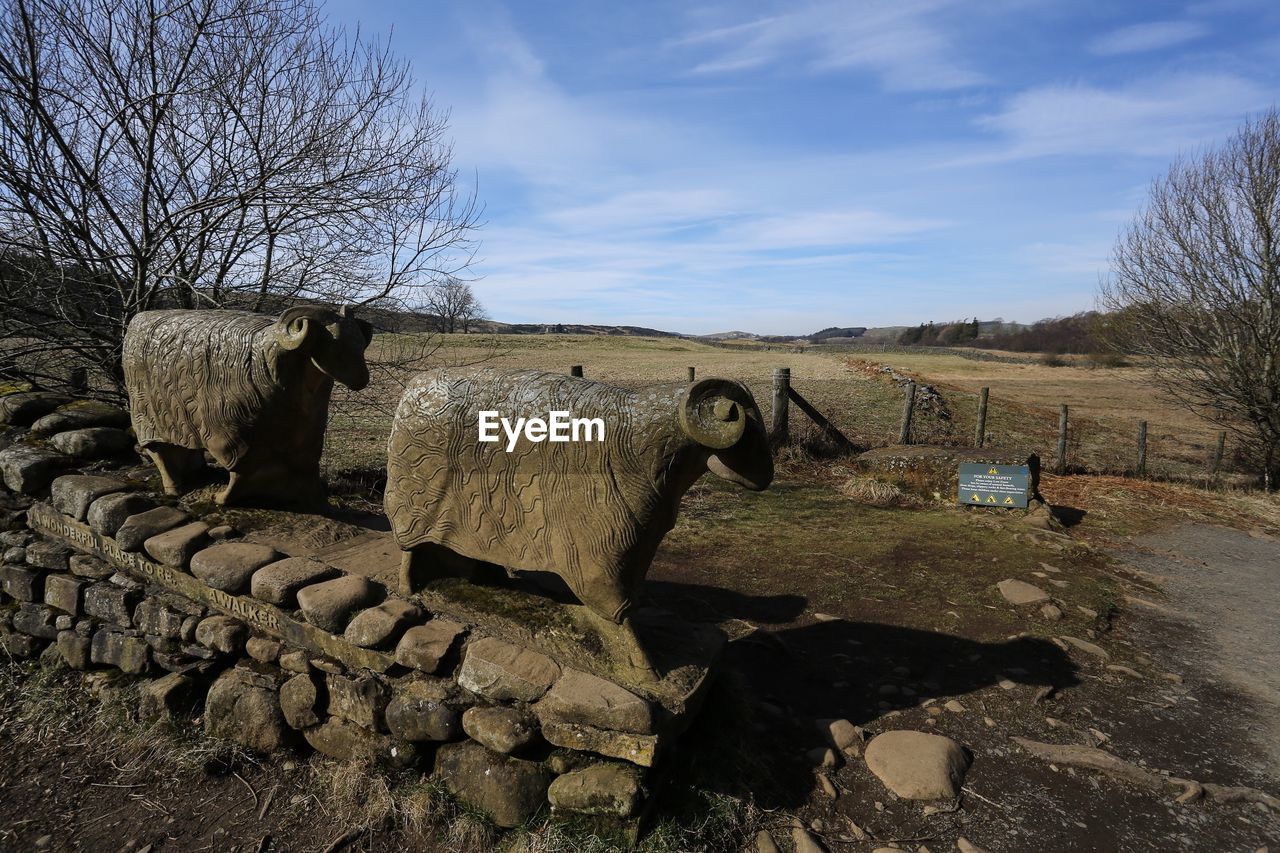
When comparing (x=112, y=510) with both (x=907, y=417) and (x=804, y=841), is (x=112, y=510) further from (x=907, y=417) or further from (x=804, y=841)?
(x=907, y=417)

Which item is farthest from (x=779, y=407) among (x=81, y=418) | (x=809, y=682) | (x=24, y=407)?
(x=24, y=407)

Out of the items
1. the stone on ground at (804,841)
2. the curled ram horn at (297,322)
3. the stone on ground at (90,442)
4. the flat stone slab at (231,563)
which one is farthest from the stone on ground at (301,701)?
the stone on ground at (90,442)

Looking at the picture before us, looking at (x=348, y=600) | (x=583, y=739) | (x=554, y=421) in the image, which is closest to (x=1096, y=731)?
(x=583, y=739)

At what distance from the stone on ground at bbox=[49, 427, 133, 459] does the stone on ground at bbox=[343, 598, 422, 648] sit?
3.58 metres

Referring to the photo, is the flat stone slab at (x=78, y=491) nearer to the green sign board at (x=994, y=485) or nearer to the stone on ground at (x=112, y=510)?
the stone on ground at (x=112, y=510)

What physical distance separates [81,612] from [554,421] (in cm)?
390

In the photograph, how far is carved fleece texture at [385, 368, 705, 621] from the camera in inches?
110

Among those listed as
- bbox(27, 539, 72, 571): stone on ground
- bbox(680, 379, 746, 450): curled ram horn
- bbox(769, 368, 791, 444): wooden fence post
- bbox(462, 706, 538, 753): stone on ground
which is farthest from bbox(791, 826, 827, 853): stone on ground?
bbox(769, 368, 791, 444): wooden fence post

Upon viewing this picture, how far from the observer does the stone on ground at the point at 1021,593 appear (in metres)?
5.27

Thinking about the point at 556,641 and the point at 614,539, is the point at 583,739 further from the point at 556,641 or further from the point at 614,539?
the point at 614,539

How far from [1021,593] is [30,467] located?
25.8 ft

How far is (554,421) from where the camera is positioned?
2945 millimetres

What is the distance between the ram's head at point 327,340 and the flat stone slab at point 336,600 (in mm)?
1146

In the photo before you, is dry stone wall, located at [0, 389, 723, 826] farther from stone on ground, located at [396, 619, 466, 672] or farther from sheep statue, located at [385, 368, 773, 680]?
sheep statue, located at [385, 368, 773, 680]
